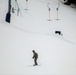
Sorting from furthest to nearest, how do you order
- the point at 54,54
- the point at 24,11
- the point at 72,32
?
the point at 24,11
the point at 72,32
the point at 54,54

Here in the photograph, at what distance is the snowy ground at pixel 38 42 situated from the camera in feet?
47.6

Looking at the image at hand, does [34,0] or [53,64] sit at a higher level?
[34,0]

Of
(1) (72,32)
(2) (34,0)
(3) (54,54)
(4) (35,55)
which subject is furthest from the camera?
(2) (34,0)

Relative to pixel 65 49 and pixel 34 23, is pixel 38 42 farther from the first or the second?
pixel 34 23

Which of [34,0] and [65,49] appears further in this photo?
[34,0]

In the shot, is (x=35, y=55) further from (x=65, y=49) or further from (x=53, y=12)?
(x=53, y=12)

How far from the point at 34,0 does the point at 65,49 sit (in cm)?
824

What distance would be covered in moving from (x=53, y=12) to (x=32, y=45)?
5919 millimetres

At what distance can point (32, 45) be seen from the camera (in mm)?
16422

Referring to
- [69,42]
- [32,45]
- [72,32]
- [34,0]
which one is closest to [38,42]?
[32,45]

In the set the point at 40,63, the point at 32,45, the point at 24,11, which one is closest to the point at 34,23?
the point at 24,11

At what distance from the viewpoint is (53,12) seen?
21.8 m

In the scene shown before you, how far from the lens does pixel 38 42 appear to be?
666 inches

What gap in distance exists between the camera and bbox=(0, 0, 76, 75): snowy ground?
1452 cm
